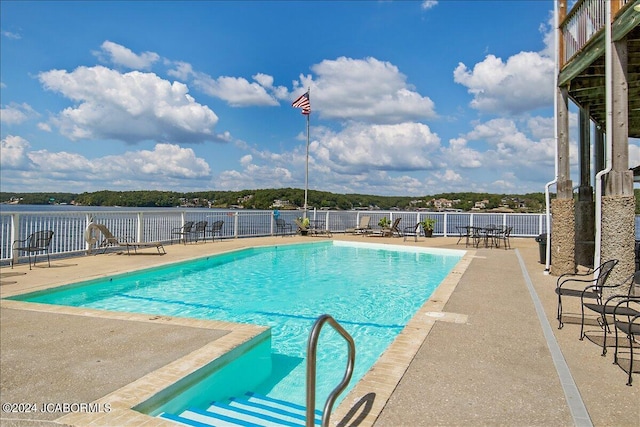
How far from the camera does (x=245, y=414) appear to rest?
3.23 metres

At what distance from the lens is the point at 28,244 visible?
894cm

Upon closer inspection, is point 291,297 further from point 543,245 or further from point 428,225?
point 428,225

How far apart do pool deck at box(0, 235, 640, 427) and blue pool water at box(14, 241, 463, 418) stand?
0.78 m

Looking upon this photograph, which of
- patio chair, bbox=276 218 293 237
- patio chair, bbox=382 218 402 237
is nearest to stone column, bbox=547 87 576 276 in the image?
patio chair, bbox=382 218 402 237

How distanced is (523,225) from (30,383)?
17.7 meters

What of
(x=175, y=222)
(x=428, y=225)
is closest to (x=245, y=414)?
(x=175, y=222)

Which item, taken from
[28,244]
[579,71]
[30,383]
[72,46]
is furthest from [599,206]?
[72,46]

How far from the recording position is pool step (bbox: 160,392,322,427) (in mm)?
2995

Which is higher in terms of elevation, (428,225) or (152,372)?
(428,225)

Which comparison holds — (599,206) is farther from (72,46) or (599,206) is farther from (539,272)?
(72,46)

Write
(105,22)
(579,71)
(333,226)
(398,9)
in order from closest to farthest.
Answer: (579,71) → (105,22) → (398,9) → (333,226)

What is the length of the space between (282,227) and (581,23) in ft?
42.2

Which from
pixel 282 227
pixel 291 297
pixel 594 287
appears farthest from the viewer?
pixel 282 227

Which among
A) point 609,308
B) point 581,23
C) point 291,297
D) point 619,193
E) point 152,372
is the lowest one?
point 291,297
